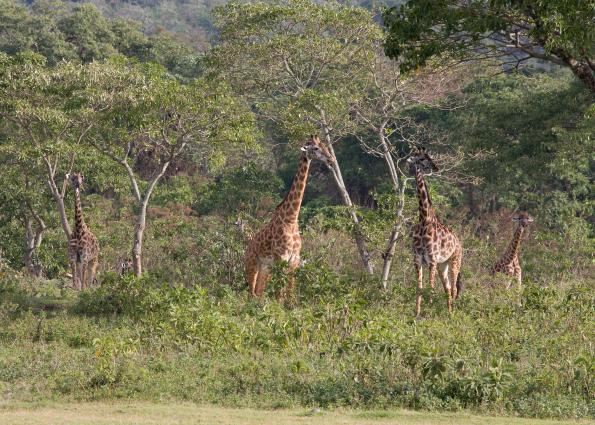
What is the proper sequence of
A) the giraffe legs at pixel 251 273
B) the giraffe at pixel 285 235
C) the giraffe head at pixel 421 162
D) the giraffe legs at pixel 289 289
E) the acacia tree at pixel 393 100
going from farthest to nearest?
A: 1. the acacia tree at pixel 393 100
2. the giraffe legs at pixel 251 273
3. the giraffe head at pixel 421 162
4. the giraffe at pixel 285 235
5. the giraffe legs at pixel 289 289

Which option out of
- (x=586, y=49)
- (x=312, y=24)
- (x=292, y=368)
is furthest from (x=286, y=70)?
(x=292, y=368)

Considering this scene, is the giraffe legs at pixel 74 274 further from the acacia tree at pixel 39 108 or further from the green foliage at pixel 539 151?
the green foliage at pixel 539 151

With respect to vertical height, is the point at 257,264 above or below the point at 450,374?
below

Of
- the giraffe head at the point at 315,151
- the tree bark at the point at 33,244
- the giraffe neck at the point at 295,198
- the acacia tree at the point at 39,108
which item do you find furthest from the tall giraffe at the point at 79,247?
the giraffe head at the point at 315,151

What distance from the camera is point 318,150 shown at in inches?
579

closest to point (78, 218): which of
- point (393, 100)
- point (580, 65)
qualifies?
point (393, 100)

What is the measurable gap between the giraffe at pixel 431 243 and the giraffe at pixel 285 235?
4.50 feet

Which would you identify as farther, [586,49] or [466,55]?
[466,55]

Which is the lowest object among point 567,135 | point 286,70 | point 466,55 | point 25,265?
point 25,265

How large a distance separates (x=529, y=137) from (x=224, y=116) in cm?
812

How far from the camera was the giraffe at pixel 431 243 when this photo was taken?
14469 millimetres

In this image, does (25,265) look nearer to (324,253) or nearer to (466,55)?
(324,253)

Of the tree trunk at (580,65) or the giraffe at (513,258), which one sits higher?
the tree trunk at (580,65)

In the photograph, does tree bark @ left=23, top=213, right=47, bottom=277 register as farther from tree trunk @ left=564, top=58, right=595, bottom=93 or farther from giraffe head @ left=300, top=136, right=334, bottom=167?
tree trunk @ left=564, top=58, right=595, bottom=93
